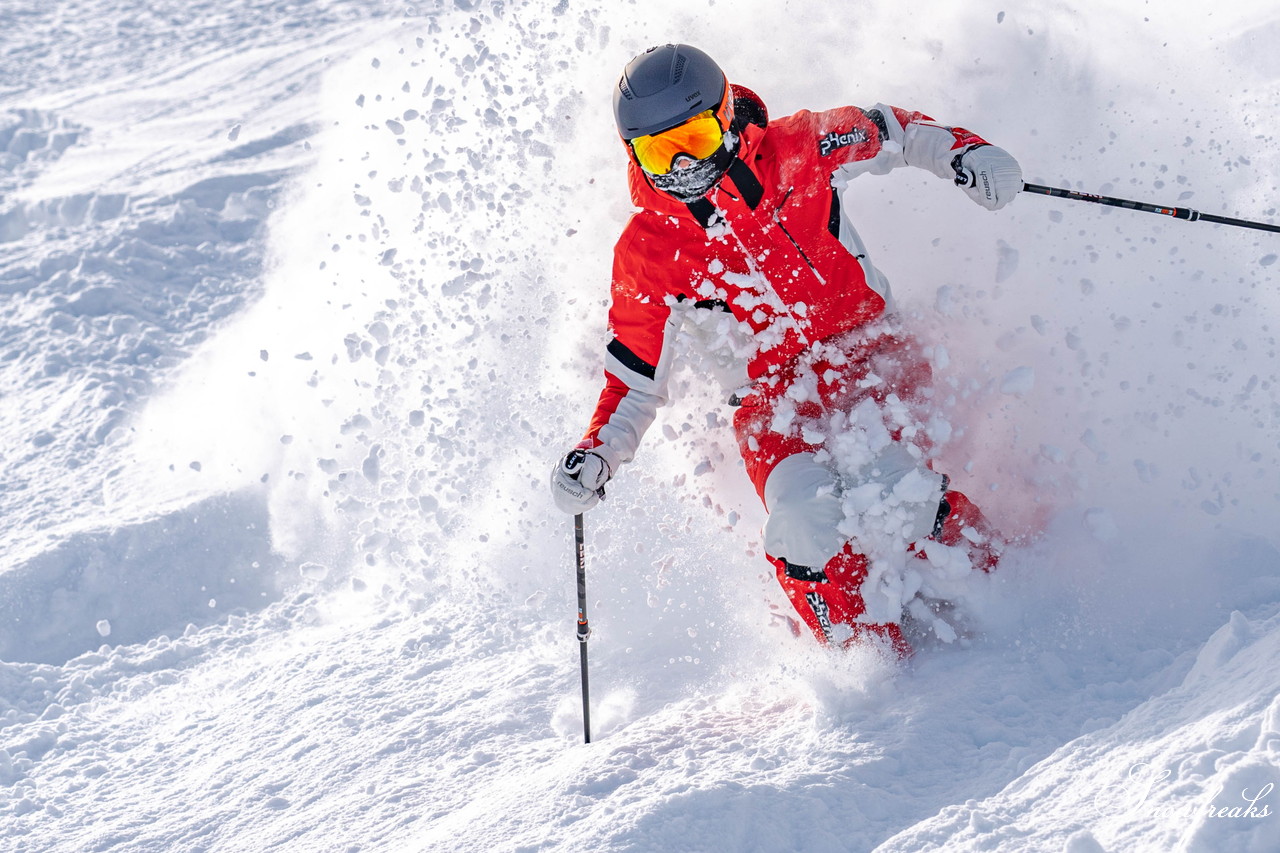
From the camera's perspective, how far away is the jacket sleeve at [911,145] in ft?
11.6

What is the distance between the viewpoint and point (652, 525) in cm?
488

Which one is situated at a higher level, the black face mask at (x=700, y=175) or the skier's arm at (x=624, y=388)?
the black face mask at (x=700, y=175)

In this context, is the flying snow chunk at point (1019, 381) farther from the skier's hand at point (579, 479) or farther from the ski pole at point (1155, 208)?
the skier's hand at point (579, 479)

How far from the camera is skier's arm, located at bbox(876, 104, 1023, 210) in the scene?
3.39 metres

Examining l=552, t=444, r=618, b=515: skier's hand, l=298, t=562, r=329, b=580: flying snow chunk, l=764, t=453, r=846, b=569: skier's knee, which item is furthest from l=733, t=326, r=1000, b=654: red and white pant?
l=298, t=562, r=329, b=580: flying snow chunk

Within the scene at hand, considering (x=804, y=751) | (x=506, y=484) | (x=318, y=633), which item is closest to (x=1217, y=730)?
(x=804, y=751)

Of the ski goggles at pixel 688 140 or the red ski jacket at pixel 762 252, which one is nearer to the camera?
the ski goggles at pixel 688 140

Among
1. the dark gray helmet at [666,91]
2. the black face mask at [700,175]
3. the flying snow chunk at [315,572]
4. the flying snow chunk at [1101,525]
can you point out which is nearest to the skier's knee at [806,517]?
the flying snow chunk at [1101,525]

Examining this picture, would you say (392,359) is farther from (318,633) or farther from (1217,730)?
(1217,730)

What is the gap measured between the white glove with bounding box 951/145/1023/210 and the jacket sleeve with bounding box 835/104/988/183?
8 centimetres

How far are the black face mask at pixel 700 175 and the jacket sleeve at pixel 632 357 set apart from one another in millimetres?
281

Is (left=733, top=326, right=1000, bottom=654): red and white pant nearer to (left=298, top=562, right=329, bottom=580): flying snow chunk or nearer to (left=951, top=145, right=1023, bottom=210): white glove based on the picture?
(left=951, top=145, right=1023, bottom=210): white glove

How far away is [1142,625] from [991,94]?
8.84ft

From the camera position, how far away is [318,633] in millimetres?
5066
